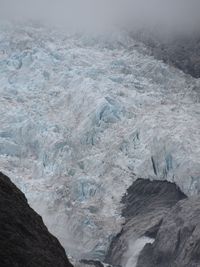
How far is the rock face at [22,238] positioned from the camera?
31.9 ft

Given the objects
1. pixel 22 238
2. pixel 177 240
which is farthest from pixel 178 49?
pixel 22 238

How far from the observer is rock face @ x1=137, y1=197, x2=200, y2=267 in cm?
4062

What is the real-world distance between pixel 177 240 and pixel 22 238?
32675 mm

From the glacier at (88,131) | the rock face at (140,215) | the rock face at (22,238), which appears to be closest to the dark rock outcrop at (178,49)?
the glacier at (88,131)

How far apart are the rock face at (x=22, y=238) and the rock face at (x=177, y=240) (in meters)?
29.6

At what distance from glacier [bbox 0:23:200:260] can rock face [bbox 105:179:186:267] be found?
718 millimetres

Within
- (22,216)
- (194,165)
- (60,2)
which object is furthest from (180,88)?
(22,216)

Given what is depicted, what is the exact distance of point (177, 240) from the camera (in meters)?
42.0

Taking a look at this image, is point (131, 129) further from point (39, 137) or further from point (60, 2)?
point (60, 2)

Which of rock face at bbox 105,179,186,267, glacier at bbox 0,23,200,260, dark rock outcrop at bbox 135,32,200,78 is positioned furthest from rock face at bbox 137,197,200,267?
dark rock outcrop at bbox 135,32,200,78

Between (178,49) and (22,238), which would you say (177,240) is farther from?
(178,49)

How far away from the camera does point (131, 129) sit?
49.2 meters

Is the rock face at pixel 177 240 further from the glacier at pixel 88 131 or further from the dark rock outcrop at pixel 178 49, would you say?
the dark rock outcrop at pixel 178 49

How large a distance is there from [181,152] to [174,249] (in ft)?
23.9
